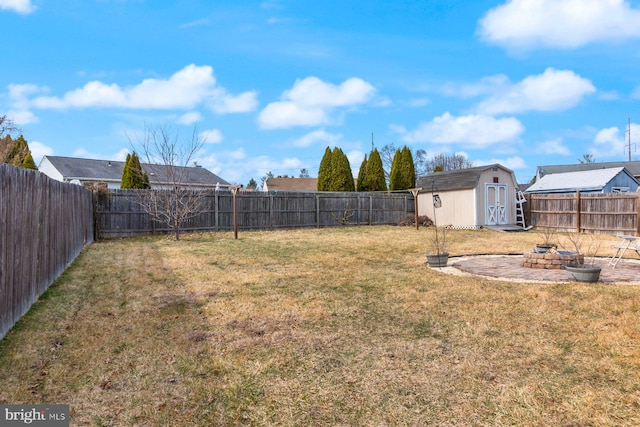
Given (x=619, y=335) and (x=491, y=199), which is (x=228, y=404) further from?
(x=491, y=199)

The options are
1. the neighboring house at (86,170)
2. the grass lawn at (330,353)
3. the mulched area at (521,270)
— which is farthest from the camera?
the neighboring house at (86,170)

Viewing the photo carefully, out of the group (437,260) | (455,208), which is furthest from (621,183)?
(437,260)

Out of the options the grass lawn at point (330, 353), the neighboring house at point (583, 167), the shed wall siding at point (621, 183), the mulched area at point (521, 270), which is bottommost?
the grass lawn at point (330, 353)

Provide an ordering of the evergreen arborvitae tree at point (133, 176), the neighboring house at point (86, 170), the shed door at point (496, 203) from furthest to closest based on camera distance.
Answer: the neighboring house at point (86, 170)
the evergreen arborvitae tree at point (133, 176)
the shed door at point (496, 203)

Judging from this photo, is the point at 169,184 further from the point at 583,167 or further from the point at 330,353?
the point at 583,167

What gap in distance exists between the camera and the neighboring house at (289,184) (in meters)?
44.8

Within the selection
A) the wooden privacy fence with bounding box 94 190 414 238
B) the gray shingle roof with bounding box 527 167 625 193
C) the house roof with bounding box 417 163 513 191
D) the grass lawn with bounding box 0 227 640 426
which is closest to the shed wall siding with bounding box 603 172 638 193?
the gray shingle roof with bounding box 527 167 625 193

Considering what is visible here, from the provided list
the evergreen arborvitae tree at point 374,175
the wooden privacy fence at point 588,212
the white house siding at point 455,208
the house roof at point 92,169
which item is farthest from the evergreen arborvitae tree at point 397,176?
the house roof at point 92,169

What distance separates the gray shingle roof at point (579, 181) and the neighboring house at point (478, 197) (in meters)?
4.92

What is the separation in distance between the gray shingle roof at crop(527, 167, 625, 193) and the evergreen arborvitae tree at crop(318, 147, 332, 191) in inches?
544

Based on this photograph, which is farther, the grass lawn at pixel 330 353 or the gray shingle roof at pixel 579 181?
the gray shingle roof at pixel 579 181

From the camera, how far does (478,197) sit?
18938mm

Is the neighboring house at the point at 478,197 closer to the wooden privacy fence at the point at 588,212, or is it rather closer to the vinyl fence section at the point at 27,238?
the wooden privacy fence at the point at 588,212

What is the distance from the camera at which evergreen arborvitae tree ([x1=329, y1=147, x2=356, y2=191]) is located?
25.6 metres
